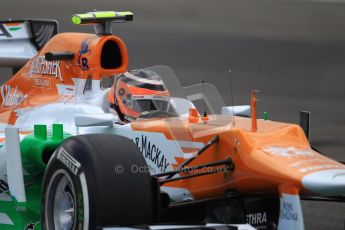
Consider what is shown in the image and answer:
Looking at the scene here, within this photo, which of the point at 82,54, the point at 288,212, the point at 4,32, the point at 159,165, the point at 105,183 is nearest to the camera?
the point at 105,183

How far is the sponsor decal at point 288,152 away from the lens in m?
4.93

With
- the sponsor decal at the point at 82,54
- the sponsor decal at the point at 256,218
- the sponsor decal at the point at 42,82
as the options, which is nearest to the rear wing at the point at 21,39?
the sponsor decal at the point at 42,82

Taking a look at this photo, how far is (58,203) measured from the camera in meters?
4.92

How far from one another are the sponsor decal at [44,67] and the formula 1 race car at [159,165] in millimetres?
462

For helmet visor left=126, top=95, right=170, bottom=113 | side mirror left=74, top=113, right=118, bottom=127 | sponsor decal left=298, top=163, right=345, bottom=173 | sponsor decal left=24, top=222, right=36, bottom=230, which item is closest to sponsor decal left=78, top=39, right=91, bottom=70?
helmet visor left=126, top=95, right=170, bottom=113

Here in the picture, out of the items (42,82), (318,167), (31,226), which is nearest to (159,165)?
(31,226)

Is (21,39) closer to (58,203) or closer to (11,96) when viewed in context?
(11,96)

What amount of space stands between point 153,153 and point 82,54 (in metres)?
1.65

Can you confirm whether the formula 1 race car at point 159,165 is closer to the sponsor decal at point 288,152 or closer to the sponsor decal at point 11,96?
the sponsor decal at point 288,152

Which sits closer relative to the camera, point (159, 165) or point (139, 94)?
point (159, 165)

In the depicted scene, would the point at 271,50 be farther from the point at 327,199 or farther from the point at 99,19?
the point at 327,199

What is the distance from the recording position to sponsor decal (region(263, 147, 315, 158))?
4.93 meters

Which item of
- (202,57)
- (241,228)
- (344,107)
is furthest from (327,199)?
(202,57)

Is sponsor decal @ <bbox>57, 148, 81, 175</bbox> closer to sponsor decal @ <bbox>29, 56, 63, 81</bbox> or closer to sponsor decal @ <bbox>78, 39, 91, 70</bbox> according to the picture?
sponsor decal @ <bbox>78, 39, 91, 70</bbox>
